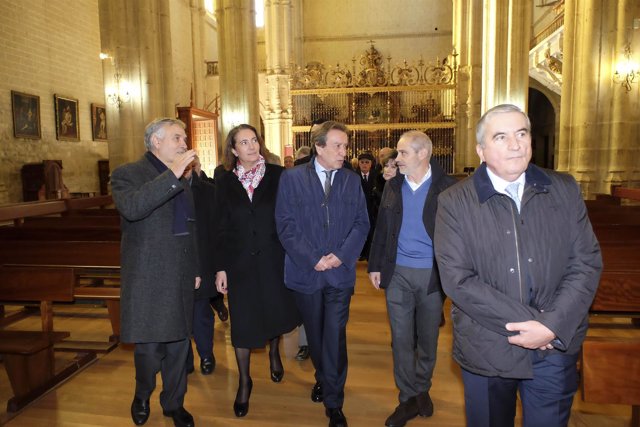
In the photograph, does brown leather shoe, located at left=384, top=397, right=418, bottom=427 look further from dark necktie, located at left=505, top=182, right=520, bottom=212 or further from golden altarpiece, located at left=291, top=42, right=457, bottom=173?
golden altarpiece, located at left=291, top=42, right=457, bottom=173

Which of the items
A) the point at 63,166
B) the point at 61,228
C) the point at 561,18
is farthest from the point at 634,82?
the point at 63,166

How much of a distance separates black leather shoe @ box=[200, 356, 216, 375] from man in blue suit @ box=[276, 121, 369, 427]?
4.05ft

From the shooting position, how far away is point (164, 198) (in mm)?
2598

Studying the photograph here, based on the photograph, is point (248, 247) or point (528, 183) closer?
point (528, 183)

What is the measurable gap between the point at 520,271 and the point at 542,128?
25.7 meters

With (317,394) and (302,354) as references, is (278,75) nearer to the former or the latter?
(302,354)

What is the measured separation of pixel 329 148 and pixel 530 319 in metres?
1.51

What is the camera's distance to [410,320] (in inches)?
120

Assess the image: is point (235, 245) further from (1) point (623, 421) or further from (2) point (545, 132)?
(2) point (545, 132)

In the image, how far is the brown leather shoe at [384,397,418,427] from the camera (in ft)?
9.81

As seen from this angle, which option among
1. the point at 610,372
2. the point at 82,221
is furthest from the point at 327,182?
the point at 82,221

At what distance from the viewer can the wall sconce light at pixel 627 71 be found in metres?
8.67

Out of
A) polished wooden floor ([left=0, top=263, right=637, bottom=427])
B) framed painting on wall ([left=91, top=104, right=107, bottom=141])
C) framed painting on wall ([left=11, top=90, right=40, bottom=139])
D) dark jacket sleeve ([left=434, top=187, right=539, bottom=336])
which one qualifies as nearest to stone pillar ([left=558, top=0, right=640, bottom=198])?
polished wooden floor ([left=0, top=263, right=637, bottom=427])

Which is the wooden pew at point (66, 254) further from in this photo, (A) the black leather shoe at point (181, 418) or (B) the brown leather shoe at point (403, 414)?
(B) the brown leather shoe at point (403, 414)
